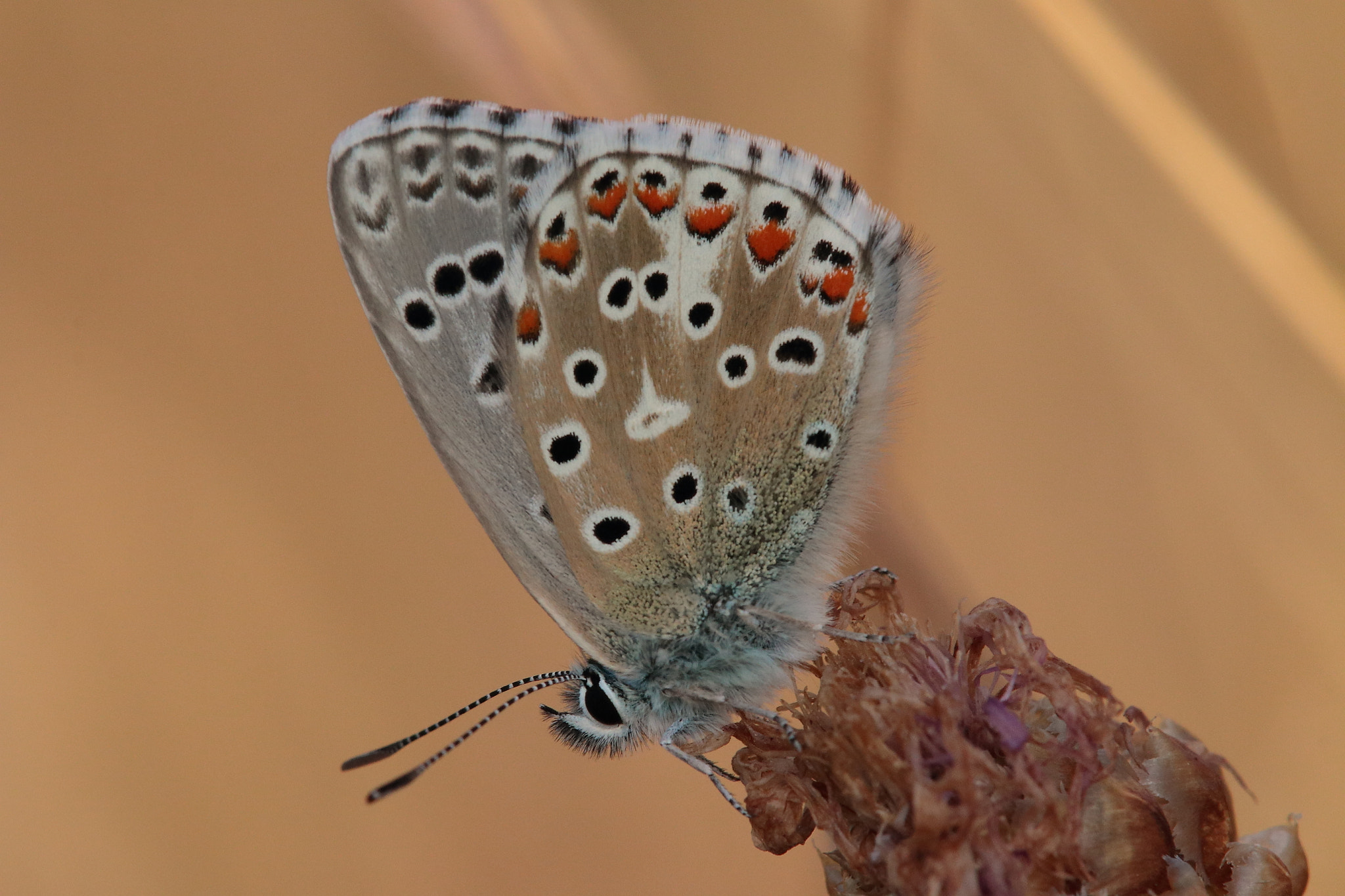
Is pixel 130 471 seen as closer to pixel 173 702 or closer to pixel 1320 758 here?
pixel 173 702

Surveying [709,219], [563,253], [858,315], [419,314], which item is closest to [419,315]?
[419,314]

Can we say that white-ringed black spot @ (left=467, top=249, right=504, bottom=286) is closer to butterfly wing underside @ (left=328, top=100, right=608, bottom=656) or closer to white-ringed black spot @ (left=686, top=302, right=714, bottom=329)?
butterfly wing underside @ (left=328, top=100, right=608, bottom=656)

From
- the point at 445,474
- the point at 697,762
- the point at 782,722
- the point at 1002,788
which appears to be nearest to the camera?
the point at 1002,788

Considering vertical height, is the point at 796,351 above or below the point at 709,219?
below

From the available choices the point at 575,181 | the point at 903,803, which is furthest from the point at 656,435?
the point at 903,803

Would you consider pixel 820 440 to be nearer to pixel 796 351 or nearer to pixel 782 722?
pixel 796 351

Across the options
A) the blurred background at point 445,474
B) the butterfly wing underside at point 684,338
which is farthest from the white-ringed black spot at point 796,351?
the blurred background at point 445,474

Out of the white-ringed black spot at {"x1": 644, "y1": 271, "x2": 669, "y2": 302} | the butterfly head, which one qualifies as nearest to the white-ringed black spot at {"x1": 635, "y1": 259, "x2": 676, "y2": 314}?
the white-ringed black spot at {"x1": 644, "y1": 271, "x2": 669, "y2": 302}
